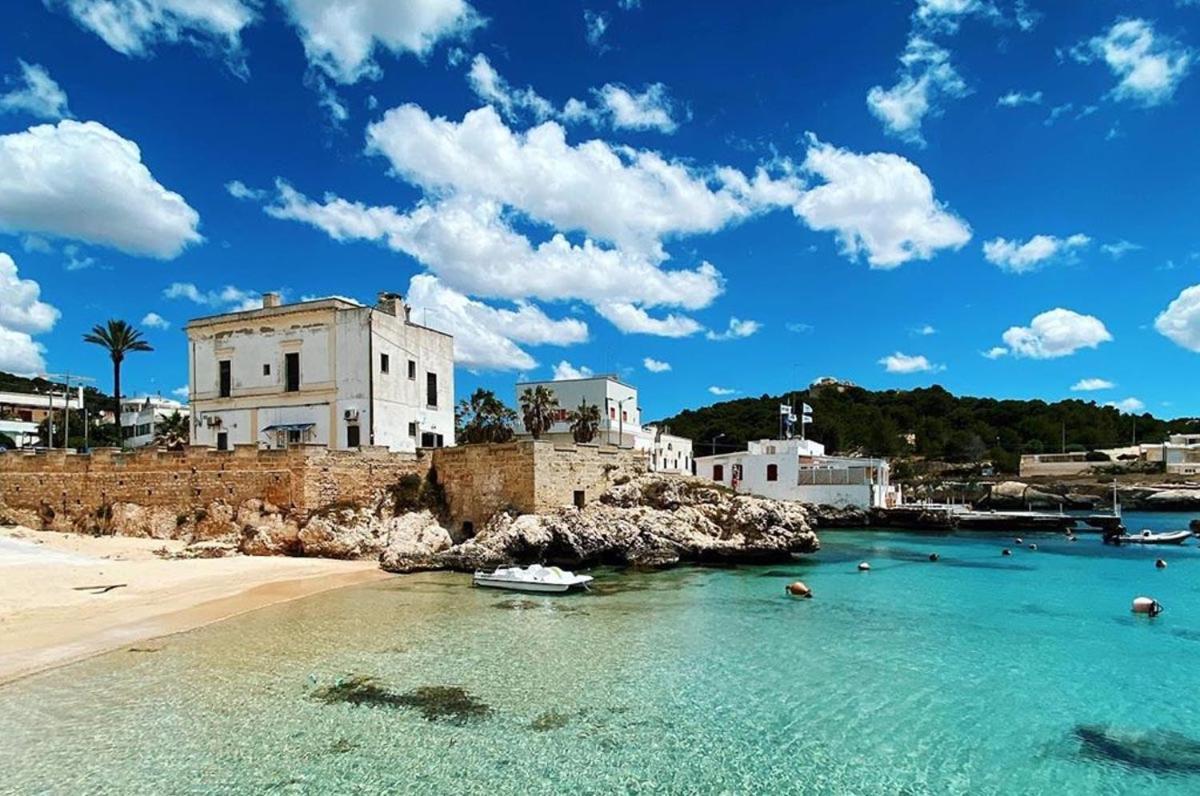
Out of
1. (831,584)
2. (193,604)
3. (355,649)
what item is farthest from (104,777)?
(831,584)

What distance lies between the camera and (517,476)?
94.7 feet

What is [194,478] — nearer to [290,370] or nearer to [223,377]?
[290,370]

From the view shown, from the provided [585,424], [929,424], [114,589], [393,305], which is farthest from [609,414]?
[929,424]

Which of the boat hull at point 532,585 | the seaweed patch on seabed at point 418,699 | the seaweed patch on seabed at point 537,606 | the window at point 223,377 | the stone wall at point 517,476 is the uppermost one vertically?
the window at point 223,377

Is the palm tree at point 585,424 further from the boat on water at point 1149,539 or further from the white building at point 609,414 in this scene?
the boat on water at point 1149,539

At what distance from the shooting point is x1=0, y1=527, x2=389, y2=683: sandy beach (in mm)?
15656

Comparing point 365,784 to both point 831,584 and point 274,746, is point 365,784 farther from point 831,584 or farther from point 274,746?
point 831,584

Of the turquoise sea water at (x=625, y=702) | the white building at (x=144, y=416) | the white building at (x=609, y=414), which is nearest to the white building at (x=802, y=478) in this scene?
the white building at (x=609, y=414)

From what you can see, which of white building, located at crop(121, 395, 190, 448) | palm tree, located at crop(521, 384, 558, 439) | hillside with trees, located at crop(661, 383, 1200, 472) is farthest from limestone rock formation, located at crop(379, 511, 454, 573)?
hillside with trees, located at crop(661, 383, 1200, 472)

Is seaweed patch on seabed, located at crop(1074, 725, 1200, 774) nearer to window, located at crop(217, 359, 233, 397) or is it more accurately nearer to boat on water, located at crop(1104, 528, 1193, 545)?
window, located at crop(217, 359, 233, 397)

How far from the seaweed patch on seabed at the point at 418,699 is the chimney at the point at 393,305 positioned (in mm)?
23265

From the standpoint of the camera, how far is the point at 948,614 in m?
20.4

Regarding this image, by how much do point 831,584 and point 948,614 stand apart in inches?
205

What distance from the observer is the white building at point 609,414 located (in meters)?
51.8
